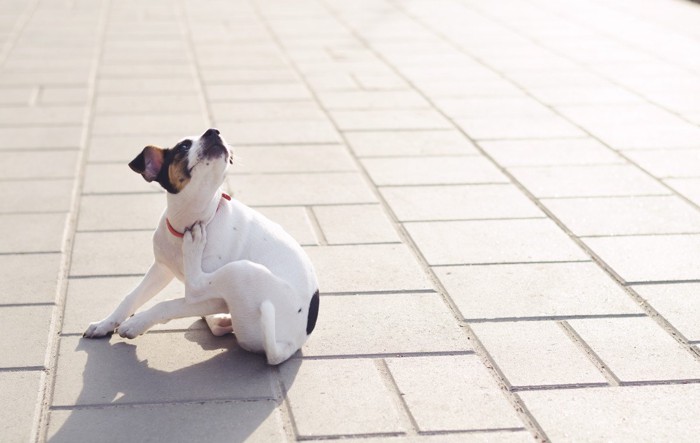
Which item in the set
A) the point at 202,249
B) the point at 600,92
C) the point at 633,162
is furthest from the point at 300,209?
the point at 600,92

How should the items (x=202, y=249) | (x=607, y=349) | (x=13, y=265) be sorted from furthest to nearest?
1. (x=13, y=265)
2. (x=607, y=349)
3. (x=202, y=249)

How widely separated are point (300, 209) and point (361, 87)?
310 cm

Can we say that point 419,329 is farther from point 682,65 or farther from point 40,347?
point 682,65

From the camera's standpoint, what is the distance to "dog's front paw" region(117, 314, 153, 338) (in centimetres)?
386

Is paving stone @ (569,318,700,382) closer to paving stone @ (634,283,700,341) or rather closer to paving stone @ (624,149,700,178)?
paving stone @ (634,283,700,341)

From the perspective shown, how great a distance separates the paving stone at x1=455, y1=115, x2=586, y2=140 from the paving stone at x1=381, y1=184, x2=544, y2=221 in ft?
3.87

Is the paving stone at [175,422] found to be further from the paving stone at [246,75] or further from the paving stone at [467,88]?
the paving stone at [246,75]

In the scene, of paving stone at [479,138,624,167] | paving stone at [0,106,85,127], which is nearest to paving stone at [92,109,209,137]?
paving stone at [0,106,85,127]

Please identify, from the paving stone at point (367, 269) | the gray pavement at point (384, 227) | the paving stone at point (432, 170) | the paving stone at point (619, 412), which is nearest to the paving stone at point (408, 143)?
the gray pavement at point (384, 227)

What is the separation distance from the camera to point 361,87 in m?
8.53

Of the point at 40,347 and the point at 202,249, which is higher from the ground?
the point at 202,249

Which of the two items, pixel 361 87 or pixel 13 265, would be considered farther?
pixel 361 87

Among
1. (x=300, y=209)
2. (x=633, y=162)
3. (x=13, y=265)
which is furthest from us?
(x=633, y=162)

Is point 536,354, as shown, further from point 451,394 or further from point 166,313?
point 166,313
